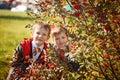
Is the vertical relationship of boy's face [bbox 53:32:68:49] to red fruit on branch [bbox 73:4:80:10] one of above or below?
below

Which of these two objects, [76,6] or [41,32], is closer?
[76,6]

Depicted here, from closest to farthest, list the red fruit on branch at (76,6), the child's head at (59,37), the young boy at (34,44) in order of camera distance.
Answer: the red fruit on branch at (76,6) → the child's head at (59,37) → the young boy at (34,44)

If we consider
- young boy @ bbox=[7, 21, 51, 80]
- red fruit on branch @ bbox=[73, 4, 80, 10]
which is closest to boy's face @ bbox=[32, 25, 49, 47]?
young boy @ bbox=[7, 21, 51, 80]

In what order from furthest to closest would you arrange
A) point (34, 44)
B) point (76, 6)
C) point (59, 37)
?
point (34, 44) < point (59, 37) < point (76, 6)

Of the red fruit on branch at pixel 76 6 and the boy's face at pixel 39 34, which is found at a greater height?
the red fruit on branch at pixel 76 6

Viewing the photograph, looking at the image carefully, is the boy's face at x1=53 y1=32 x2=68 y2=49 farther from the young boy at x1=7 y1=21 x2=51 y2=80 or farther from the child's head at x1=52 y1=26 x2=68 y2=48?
the young boy at x1=7 y1=21 x2=51 y2=80

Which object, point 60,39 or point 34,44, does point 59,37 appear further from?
point 34,44

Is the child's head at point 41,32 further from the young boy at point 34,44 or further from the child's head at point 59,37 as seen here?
the child's head at point 59,37

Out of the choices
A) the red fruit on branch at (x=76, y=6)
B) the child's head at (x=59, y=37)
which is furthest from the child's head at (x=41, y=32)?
the red fruit on branch at (x=76, y=6)

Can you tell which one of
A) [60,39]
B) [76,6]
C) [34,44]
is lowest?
[34,44]

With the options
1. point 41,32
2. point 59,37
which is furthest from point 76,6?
point 41,32

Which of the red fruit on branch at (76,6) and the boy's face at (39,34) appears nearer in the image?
the red fruit on branch at (76,6)


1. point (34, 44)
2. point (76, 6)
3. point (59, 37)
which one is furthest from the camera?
point (34, 44)

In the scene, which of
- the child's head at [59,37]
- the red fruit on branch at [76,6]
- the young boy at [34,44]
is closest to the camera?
the red fruit on branch at [76,6]
